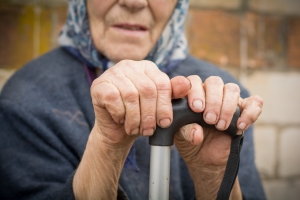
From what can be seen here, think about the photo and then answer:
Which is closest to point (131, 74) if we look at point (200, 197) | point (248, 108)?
point (248, 108)

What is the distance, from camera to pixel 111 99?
2.10 ft

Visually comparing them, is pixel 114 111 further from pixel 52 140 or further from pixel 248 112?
pixel 52 140

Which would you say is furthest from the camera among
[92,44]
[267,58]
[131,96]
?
[267,58]

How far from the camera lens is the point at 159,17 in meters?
Result: 1.14

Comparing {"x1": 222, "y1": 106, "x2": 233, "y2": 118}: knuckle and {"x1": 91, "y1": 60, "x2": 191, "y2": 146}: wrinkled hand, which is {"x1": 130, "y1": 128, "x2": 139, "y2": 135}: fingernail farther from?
{"x1": 222, "y1": 106, "x2": 233, "y2": 118}: knuckle

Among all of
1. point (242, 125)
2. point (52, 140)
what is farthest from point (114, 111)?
point (52, 140)

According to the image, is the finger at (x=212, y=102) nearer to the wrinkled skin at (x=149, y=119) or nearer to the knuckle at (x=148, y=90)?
the wrinkled skin at (x=149, y=119)

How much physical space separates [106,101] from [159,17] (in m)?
0.58

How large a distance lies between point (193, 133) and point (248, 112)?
0.13 metres

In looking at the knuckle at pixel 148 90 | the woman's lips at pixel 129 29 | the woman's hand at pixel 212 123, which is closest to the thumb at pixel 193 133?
the woman's hand at pixel 212 123

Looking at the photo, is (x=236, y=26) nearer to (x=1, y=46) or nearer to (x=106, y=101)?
(x=1, y=46)

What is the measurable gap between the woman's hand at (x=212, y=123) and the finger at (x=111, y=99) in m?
0.13

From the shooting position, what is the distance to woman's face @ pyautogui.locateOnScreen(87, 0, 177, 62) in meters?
1.09

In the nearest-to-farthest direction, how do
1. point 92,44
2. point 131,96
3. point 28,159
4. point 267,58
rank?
A: point 131,96, point 28,159, point 92,44, point 267,58
